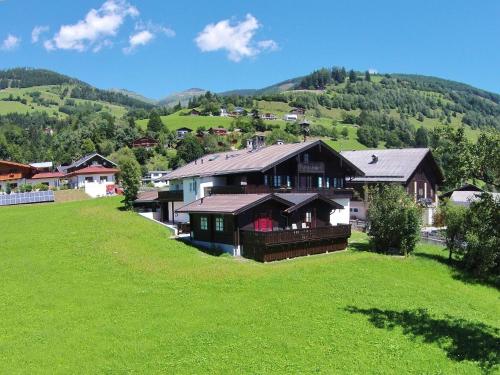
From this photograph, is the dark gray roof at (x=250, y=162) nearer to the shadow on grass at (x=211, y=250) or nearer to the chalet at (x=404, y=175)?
the chalet at (x=404, y=175)

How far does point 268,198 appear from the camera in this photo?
36.9 meters

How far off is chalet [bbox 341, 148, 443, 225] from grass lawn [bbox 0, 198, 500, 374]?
72.1 feet

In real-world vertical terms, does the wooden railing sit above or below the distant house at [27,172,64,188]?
below

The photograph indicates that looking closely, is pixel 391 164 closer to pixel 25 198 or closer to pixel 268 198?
pixel 268 198

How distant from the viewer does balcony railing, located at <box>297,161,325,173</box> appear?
46531mm

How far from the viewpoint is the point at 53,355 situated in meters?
18.0

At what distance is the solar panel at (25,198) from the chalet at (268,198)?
68.6 ft

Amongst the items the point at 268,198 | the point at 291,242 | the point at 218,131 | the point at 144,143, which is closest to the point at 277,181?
the point at 268,198

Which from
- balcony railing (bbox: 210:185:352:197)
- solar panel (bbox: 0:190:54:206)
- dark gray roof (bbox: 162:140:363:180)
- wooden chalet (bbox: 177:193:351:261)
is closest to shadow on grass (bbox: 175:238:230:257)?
wooden chalet (bbox: 177:193:351:261)

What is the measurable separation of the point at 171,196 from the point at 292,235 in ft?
67.4

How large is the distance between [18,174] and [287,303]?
7257cm

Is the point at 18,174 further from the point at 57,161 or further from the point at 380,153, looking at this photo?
the point at 380,153

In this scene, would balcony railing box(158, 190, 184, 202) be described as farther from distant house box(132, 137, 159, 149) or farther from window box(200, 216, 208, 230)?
distant house box(132, 137, 159, 149)

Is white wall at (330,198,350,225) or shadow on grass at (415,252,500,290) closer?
shadow on grass at (415,252,500,290)
